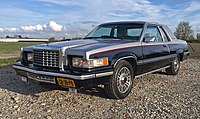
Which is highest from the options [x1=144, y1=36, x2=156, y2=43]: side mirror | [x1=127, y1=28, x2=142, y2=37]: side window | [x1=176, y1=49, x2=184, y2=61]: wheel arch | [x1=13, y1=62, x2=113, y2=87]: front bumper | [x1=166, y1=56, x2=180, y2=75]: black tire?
[x1=127, y1=28, x2=142, y2=37]: side window

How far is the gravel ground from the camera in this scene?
348 centimetres

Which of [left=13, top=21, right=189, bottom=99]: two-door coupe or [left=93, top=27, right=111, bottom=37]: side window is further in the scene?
[left=93, top=27, right=111, bottom=37]: side window

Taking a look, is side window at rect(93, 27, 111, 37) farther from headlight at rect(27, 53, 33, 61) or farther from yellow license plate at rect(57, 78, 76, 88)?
yellow license plate at rect(57, 78, 76, 88)

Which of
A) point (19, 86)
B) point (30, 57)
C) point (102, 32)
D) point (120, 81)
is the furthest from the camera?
point (102, 32)

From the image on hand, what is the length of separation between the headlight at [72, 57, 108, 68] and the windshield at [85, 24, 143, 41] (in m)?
1.49

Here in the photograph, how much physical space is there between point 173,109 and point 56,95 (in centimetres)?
239

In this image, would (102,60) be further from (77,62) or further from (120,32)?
(120,32)

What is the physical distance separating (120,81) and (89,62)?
3.12 ft

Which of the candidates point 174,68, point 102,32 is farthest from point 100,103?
point 174,68

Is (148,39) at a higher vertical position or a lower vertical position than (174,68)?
higher

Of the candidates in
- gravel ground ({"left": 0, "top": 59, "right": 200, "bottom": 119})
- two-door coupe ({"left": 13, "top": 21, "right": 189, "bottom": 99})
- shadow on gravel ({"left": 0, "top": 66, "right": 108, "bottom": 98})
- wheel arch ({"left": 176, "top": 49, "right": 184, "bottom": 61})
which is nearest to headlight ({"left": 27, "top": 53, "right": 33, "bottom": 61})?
two-door coupe ({"left": 13, "top": 21, "right": 189, "bottom": 99})

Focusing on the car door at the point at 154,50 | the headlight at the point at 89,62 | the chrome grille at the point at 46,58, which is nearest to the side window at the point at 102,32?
the car door at the point at 154,50

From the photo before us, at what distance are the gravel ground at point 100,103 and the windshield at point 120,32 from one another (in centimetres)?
128

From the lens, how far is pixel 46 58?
404 cm
